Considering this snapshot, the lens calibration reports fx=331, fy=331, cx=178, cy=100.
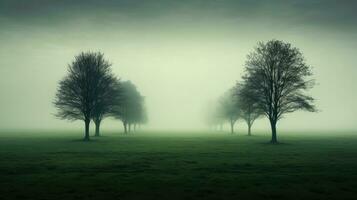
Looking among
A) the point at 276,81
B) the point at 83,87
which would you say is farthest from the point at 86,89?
the point at 276,81

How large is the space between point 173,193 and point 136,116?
3675 inches

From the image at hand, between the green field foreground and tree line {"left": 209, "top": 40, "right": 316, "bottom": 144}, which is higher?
tree line {"left": 209, "top": 40, "right": 316, "bottom": 144}

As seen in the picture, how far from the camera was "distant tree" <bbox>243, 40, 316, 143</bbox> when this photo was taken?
173ft

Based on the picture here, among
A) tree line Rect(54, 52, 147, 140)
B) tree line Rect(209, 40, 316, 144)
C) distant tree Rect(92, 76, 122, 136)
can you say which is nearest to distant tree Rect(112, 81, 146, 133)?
distant tree Rect(92, 76, 122, 136)

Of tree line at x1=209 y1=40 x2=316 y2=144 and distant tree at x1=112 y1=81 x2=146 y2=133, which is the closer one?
tree line at x1=209 y1=40 x2=316 y2=144

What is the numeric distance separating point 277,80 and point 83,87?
35.0 meters

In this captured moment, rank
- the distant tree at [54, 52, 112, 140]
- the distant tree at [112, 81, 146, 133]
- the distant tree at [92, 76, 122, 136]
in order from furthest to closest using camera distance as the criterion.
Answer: the distant tree at [112, 81, 146, 133], the distant tree at [92, 76, 122, 136], the distant tree at [54, 52, 112, 140]

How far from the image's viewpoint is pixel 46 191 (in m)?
15.9

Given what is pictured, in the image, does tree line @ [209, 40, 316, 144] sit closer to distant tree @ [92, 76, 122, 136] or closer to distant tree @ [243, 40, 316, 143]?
distant tree @ [243, 40, 316, 143]

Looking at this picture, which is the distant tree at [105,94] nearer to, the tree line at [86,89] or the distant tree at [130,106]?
the tree line at [86,89]

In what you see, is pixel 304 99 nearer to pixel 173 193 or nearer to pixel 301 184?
pixel 301 184

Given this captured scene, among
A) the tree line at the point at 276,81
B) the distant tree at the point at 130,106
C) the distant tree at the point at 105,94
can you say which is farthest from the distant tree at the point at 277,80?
the distant tree at the point at 130,106

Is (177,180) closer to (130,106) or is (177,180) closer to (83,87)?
(83,87)

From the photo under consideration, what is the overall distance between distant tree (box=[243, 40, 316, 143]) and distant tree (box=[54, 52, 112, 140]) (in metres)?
27.9
